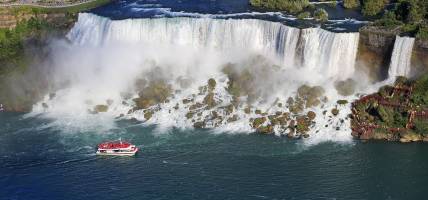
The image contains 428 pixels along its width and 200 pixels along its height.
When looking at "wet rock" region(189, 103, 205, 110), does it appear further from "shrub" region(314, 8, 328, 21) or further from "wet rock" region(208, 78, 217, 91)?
"shrub" region(314, 8, 328, 21)

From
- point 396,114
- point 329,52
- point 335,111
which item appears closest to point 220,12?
point 329,52

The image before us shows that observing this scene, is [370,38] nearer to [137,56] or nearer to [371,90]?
[371,90]

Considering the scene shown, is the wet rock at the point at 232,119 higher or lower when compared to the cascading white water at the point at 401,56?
lower

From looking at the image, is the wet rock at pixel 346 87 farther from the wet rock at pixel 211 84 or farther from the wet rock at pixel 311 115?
the wet rock at pixel 211 84

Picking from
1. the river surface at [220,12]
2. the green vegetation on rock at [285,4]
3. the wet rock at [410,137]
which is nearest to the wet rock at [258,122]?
the river surface at [220,12]

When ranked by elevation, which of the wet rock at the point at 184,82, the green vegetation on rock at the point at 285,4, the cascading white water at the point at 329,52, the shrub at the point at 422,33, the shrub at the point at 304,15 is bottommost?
the wet rock at the point at 184,82

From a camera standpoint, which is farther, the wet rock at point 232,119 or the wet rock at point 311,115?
the wet rock at point 232,119

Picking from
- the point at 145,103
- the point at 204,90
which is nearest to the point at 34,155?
the point at 145,103
